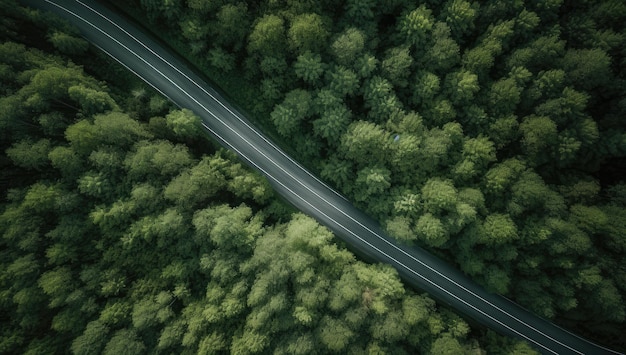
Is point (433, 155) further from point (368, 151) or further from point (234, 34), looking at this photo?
point (234, 34)

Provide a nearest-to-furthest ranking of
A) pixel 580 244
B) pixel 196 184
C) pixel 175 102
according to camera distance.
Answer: pixel 580 244, pixel 196 184, pixel 175 102

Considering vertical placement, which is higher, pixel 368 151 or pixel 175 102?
pixel 368 151

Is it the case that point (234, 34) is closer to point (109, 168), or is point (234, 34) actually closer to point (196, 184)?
point (196, 184)

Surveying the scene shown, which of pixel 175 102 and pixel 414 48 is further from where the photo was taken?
pixel 175 102

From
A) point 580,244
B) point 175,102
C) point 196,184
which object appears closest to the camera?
point 580,244

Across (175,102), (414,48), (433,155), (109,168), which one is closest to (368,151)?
(433,155)

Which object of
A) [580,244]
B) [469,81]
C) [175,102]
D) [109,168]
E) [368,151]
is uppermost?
[469,81]
